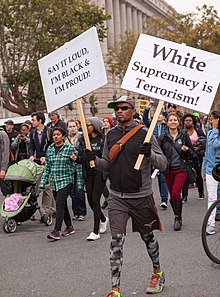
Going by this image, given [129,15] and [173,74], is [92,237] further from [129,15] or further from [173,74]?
[129,15]

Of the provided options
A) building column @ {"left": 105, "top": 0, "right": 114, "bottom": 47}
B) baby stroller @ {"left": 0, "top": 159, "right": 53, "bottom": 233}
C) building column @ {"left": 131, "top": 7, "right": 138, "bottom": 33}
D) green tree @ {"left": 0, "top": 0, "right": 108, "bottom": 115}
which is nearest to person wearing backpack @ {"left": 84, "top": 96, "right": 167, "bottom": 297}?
baby stroller @ {"left": 0, "top": 159, "right": 53, "bottom": 233}

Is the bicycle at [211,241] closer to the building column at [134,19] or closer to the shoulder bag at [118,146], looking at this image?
the shoulder bag at [118,146]

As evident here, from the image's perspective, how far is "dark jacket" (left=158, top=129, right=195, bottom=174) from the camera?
937 cm

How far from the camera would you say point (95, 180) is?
28.8 ft

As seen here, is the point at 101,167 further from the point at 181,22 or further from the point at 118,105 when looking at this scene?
the point at 181,22

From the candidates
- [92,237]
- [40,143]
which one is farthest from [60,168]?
[40,143]

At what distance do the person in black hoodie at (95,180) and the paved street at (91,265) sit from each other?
0.72ft

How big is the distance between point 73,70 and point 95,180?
6.57 feet

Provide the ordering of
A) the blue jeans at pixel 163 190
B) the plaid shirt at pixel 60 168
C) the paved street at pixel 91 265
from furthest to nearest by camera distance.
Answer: the blue jeans at pixel 163 190 → the plaid shirt at pixel 60 168 → the paved street at pixel 91 265

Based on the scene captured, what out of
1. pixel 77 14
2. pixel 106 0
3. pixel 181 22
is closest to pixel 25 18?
pixel 77 14

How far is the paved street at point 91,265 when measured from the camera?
20.1 feet

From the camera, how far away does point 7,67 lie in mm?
33438

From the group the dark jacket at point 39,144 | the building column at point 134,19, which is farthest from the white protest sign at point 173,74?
the building column at point 134,19

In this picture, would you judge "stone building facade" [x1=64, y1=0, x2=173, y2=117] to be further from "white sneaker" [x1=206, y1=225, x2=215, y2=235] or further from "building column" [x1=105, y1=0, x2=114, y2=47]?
"white sneaker" [x1=206, y1=225, x2=215, y2=235]
